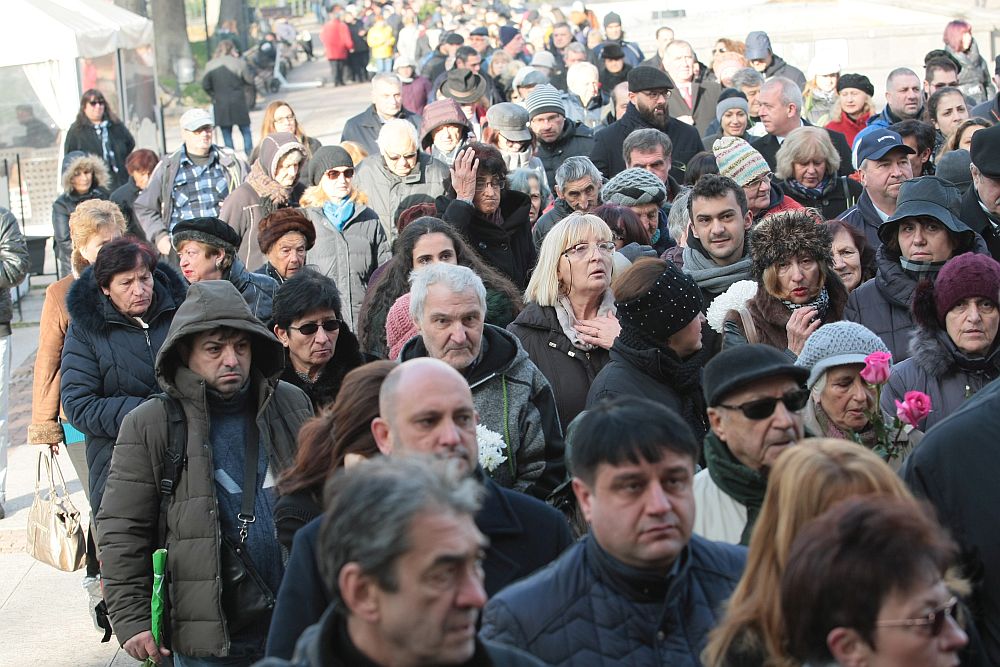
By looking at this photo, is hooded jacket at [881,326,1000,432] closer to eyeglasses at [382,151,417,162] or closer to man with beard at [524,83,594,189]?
eyeglasses at [382,151,417,162]

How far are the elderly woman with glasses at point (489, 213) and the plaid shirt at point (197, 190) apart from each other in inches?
160

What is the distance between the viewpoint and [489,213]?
8.97 m

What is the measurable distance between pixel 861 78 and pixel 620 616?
35.1 ft

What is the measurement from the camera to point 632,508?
11.7 ft

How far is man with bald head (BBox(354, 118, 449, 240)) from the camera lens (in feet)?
35.9

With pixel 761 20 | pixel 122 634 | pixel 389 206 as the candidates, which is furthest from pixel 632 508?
pixel 761 20

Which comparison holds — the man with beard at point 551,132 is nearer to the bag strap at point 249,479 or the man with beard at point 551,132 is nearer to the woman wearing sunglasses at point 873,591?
the bag strap at point 249,479

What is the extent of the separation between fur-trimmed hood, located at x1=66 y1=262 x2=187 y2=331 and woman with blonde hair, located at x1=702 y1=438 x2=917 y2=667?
4232mm

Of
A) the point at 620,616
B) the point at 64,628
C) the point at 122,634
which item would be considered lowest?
the point at 64,628

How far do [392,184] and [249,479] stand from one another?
5.95 meters

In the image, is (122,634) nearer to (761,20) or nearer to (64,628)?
(64,628)

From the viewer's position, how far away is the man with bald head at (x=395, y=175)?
10950 mm

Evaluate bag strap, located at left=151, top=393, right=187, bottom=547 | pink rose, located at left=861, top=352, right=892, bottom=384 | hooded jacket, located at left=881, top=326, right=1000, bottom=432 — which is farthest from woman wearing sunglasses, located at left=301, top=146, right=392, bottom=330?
pink rose, located at left=861, top=352, right=892, bottom=384

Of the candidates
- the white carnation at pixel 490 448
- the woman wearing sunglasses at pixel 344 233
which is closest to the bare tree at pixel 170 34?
the woman wearing sunglasses at pixel 344 233
